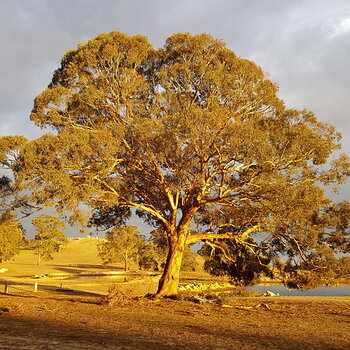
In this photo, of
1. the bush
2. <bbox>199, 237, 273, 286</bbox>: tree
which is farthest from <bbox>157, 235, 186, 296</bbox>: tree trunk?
the bush

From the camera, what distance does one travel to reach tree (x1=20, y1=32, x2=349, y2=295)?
691 inches

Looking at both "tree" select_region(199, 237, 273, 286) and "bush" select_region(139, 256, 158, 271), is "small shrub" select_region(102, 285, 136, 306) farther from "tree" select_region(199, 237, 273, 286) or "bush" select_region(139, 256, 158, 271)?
"bush" select_region(139, 256, 158, 271)

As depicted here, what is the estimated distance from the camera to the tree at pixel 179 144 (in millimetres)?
17562

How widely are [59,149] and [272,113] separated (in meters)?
11.3

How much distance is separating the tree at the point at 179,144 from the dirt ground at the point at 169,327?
4115 millimetres

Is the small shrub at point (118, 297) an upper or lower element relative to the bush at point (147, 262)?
lower

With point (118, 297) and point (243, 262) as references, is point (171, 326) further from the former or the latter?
point (243, 262)

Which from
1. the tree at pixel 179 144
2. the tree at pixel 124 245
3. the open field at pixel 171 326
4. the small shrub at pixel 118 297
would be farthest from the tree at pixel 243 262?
the tree at pixel 124 245

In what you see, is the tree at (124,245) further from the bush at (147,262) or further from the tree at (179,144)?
the tree at (179,144)

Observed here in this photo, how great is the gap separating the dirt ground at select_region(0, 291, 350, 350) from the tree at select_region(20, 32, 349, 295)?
411cm

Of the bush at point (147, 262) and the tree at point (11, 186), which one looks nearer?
the tree at point (11, 186)

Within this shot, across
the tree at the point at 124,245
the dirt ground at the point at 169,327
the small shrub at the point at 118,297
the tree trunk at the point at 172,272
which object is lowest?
the dirt ground at the point at 169,327

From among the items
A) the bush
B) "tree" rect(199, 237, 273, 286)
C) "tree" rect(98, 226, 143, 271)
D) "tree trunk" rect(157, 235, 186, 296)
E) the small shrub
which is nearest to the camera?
the small shrub

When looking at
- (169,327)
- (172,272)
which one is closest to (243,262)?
(172,272)
